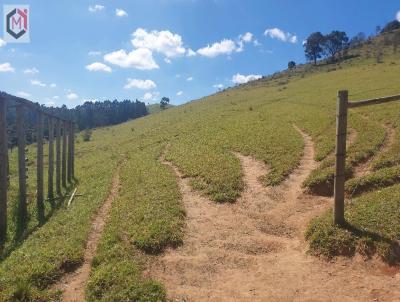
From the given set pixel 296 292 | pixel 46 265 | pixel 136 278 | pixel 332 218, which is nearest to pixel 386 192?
pixel 332 218

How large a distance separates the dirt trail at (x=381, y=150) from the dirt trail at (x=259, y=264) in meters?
3.25

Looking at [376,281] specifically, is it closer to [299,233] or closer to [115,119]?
[299,233]

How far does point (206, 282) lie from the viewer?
9.17 m

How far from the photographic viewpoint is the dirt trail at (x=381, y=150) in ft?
54.9

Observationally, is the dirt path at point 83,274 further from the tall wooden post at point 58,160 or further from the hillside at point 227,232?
the tall wooden post at point 58,160

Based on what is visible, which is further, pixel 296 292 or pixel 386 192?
pixel 386 192

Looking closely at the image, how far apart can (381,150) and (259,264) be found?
40.9 feet

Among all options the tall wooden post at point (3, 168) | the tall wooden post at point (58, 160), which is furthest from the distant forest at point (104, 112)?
the tall wooden post at point (3, 168)

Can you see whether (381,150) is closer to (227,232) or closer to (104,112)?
(227,232)

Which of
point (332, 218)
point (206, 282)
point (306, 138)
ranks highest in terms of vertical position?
point (306, 138)

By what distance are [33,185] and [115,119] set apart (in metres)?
132

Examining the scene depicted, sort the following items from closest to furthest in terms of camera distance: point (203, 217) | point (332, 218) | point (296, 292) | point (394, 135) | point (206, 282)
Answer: point (296, 292), point (206, 282), point (332, 218), point (203, 217), point (394, 135)

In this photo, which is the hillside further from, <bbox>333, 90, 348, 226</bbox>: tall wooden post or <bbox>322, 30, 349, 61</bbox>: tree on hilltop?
<bbox>322, 30, 349, 61</bbox>: tree on hilltop

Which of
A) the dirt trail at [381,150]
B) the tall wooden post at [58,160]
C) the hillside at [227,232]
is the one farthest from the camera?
the tall wooden post at [58,160]
